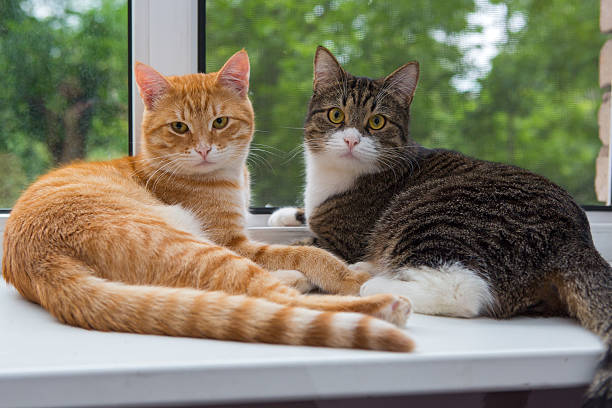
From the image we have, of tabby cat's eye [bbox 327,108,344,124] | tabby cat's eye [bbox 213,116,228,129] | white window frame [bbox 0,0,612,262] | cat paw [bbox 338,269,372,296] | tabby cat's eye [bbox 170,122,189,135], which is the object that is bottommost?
cat paw [bbox 338,269,372,296]

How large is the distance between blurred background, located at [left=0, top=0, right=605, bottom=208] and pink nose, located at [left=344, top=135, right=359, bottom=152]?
12.7 inches

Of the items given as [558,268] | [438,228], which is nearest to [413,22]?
[438,228]

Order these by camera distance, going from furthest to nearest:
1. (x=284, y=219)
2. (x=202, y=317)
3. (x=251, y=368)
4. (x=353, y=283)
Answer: (x=284, y=219) < (x=353, y=283) < (x=202, y=317) < (x=251, y=368)

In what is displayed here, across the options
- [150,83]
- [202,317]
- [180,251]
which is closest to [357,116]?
[150,83]

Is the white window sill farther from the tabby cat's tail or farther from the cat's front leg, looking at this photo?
the cat's front leg

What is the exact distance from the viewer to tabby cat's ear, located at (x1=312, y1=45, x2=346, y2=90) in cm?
163

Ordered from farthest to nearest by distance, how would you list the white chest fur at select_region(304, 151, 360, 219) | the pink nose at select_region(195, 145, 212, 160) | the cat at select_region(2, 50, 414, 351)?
the white chest fur at select_region(304, 151, 360, 219), the pink nose at select_region(195, 145, 212, 160), the cat at select_region(2, 50, 414, 351)

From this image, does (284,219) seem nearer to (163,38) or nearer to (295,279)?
(295,279)

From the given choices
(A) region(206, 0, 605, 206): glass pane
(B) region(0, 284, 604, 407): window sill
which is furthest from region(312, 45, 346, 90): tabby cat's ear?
(B) region(0, 284, 604, 407): window sill

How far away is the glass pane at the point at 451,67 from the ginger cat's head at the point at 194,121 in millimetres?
308

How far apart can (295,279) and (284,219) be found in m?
0.56

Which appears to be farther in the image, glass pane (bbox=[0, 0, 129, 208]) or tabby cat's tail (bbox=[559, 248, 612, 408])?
glass pane (bbox=[0, 0, 129, 208])

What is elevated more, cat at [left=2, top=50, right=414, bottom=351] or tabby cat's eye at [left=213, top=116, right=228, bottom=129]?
tabby cat's eye at [left=213, top=116, right=228, bottom=129]

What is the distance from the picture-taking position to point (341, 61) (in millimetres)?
1913
